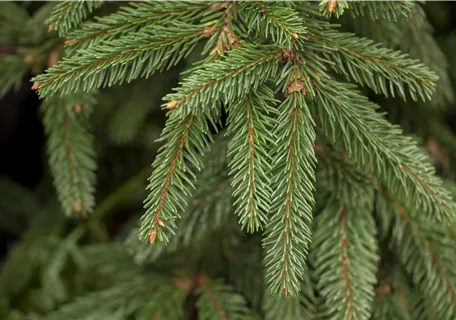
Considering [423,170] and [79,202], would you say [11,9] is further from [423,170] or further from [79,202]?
[423,170]

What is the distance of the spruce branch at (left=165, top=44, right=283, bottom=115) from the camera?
2.05 ft

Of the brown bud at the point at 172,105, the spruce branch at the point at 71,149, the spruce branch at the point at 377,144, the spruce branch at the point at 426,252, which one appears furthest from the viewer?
the spruce branch at the point at 71,149

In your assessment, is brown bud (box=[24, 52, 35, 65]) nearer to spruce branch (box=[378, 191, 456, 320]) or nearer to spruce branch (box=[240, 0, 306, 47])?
spruce branch (box=[240, 0, 306, 47])

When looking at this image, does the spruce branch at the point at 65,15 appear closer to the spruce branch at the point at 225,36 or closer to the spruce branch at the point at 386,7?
the spruce branch at the point at 225,36

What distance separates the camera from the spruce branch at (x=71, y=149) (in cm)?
95

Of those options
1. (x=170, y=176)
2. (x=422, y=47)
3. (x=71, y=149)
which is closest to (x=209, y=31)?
(x=170, y=176)

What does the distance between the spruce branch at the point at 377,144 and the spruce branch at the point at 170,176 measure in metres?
0.19

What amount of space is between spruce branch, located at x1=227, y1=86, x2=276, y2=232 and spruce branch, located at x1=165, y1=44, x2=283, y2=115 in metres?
0.02

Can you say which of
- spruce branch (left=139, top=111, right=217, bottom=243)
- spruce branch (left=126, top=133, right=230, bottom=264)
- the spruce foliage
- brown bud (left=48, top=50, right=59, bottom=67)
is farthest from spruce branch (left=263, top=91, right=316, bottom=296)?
brown bud (left=48, top=50, right=59, bottom=67)

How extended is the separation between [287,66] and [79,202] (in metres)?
0.49

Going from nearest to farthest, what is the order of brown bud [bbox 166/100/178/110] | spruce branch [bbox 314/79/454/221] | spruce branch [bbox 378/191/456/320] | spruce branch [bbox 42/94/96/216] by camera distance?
brown bud [bbox 166/100/178/110] < spruce branch [bbox 314/79/454/221] < spruce branch [bbox 378/191/456/320] < spruce branch [bbox 42/94/96/216]

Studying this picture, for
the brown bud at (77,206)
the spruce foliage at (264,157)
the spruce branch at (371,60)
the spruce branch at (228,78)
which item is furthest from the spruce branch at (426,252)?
the brown bud at (77,206)

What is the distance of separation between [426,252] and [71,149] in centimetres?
68

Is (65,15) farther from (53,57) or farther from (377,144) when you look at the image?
(377,144)
